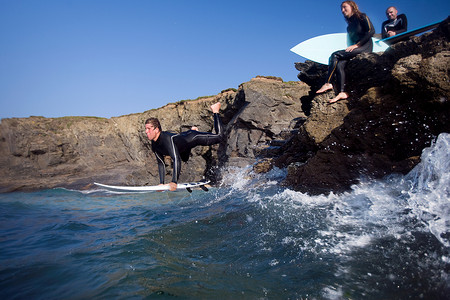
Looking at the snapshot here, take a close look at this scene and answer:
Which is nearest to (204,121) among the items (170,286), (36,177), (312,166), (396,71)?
(36,177)

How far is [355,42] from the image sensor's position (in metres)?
6.00

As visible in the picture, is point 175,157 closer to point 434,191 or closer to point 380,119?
point 380,119

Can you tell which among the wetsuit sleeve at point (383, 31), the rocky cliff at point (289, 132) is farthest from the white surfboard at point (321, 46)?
the rocky cliff at point (289, 132)

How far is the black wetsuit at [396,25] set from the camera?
5.73 metres

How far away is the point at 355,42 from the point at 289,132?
4929 mm

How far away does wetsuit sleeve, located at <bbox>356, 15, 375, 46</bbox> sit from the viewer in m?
5.64

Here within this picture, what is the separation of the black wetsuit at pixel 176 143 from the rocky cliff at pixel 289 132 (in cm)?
206

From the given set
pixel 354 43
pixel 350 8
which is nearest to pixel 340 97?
pixel 354 43

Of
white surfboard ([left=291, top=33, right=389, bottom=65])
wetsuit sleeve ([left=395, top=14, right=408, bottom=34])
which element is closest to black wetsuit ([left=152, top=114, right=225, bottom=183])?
white surfboard ([left=291, top=33, right=389, bottom=65])

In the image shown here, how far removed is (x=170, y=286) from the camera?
244 cm

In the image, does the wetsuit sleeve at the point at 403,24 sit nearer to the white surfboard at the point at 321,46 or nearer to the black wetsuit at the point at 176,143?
the white surfboard at the point at 321,46

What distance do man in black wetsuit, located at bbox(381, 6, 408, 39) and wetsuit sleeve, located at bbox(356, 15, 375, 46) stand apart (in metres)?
0.51

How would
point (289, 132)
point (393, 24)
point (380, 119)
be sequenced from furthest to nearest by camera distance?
point (289, 132), point (393, 24), point (380, 119)

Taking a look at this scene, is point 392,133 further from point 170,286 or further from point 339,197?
point 170,286
